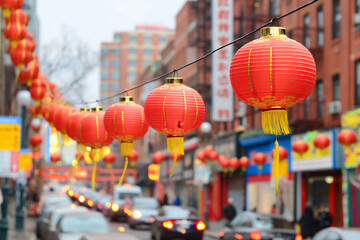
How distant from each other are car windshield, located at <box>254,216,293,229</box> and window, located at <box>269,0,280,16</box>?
21.3 metres

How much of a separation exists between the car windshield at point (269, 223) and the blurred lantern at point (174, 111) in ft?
31.6

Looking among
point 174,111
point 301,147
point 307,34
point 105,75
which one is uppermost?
point 105,75

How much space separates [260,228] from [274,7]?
2290cm

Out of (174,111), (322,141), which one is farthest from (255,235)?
(322,141)

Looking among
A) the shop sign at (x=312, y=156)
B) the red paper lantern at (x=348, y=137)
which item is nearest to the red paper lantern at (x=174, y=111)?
the red paper lantern at (x=348, y=137)

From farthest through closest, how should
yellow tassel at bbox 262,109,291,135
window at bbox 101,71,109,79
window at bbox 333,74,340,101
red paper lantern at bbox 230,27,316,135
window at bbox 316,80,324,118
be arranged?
window at bbox 101,71,109,79
window at bbox 316,80,324,118
window at bbox 333,74,340,101
yellow tassel at bbox 262,109,291,135
red paper lantern at bbox 230,27,316,135

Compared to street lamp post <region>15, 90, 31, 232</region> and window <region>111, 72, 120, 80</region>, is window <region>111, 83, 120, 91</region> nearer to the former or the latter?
window <region>111, 72, 120, 80</region>

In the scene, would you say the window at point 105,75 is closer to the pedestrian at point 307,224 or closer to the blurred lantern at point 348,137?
the blurred lantern at point 348,137

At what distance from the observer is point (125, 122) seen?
32.7ft

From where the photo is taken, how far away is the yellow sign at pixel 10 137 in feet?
59.5

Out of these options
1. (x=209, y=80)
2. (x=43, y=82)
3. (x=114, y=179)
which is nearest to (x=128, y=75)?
(x=114, y=179)

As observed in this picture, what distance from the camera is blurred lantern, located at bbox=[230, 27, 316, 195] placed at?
22.9 ft

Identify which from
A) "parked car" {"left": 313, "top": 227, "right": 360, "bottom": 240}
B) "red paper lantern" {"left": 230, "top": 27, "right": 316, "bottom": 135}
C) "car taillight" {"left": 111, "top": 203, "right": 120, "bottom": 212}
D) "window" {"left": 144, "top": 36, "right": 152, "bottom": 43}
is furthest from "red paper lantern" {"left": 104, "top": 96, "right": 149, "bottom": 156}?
"window" {"left": 144, "top": 36, "right": 152, "bottom": 43}

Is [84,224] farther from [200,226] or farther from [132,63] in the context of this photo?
[132,63]
